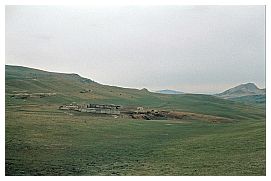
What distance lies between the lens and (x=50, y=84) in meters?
11.5

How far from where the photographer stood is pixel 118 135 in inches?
448

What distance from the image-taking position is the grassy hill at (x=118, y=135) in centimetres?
1073

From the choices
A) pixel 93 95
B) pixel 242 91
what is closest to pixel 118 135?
pixel 93 95

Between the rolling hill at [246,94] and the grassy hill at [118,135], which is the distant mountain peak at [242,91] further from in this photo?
the grassy hill at [118,135]

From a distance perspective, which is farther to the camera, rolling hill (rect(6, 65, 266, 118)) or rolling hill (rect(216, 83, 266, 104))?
rolling hill (rect(6, 65, 266, 118))

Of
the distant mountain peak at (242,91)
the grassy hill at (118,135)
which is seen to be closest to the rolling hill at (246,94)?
the distant mountain peak at (242,91)

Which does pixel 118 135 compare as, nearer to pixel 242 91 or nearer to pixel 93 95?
pixel 93 95

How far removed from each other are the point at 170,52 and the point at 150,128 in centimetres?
231

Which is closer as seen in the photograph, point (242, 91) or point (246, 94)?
point (246, 94)

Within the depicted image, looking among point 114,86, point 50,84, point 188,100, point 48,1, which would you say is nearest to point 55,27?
point 48,1

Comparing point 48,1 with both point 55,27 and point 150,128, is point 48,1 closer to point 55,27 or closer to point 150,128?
point 55,27

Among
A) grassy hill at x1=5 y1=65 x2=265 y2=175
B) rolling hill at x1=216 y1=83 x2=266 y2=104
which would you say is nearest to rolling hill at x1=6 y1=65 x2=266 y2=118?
grassy hill at x1=5 y1=65 x2=265 y2=175

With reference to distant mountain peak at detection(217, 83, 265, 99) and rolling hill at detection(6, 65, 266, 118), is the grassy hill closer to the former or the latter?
rolling hill at detection(6, 65, 266, 118)

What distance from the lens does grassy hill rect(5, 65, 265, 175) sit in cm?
1073
